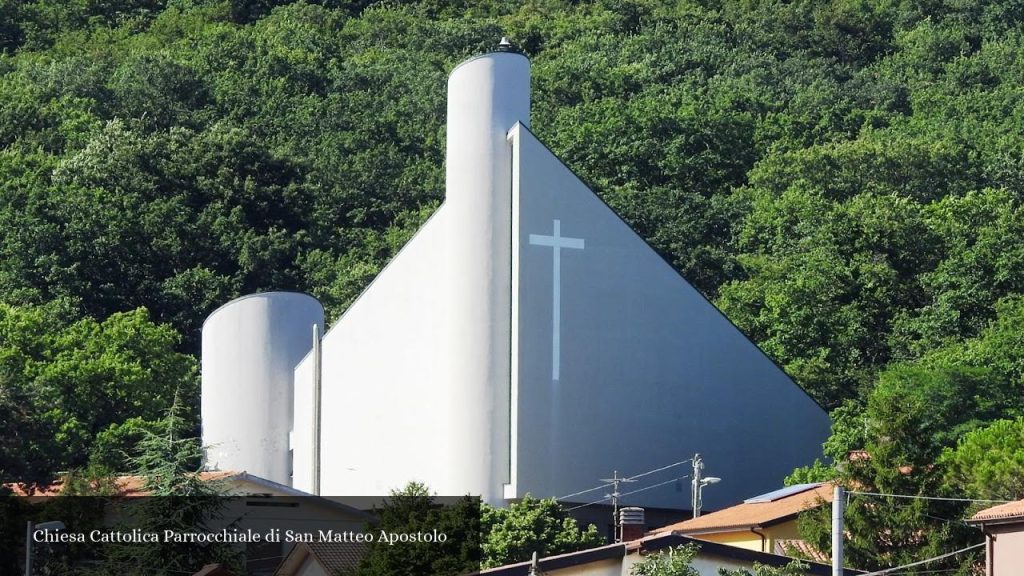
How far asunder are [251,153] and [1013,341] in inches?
1525

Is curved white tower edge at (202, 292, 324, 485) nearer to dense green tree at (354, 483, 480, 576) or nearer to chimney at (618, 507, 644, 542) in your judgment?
dense green tree at (354, 483, 480, 576)

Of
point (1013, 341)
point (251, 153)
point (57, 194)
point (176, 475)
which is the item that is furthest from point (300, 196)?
point (176, 475)

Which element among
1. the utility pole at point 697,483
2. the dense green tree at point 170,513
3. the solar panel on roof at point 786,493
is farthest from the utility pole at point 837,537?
the utility pole at point 697,483

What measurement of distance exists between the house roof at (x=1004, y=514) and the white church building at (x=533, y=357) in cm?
1363

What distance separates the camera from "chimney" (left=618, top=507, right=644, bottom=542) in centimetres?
3131

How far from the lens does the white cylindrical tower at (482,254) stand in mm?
41156

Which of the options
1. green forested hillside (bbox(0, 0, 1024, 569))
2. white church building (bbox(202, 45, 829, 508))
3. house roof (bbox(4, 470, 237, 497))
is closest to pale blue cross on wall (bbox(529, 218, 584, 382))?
white church building (bbox(202, 45, 829, 508))

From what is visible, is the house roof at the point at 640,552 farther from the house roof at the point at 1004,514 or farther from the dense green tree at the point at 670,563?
the house roof at the point at 1004,514

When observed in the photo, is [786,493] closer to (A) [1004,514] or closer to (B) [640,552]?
(A) [1004,514]

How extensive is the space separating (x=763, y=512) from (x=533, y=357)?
25.4ft

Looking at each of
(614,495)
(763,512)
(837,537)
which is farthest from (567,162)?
(837,537)

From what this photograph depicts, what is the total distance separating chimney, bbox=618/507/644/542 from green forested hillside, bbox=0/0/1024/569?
20.1 ft

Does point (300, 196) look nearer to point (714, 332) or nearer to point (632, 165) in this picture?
point (632, 165)

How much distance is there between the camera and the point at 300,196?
80938 millimetres
